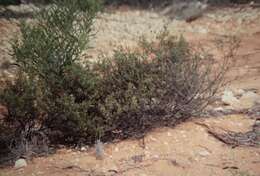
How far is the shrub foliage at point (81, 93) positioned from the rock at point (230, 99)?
0.34 metres

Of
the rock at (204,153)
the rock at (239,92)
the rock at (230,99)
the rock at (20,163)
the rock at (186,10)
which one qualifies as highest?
the rock at (186,10)

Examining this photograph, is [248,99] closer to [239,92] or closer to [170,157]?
[239,92]

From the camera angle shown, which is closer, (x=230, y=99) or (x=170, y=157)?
(x=170, y=157)

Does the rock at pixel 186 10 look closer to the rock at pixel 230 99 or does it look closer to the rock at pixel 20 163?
the rock at pixel 230 99

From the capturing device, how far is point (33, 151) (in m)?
4.04

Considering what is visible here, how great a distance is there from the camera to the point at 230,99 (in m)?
4.77

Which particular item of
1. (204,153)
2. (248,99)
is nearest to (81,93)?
(204,153)

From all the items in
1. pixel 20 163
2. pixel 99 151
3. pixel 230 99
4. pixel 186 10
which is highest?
pixel 186 10

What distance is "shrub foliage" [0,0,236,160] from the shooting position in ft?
13.4

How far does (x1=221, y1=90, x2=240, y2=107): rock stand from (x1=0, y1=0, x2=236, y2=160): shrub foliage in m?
0.34

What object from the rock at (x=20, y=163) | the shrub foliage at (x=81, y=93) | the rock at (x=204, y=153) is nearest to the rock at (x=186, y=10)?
the shrub foliage at (x=81, y=93)

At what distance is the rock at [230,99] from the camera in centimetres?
469

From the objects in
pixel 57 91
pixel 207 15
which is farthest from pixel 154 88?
pixel 207 15

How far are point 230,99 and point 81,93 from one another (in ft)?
5.25
